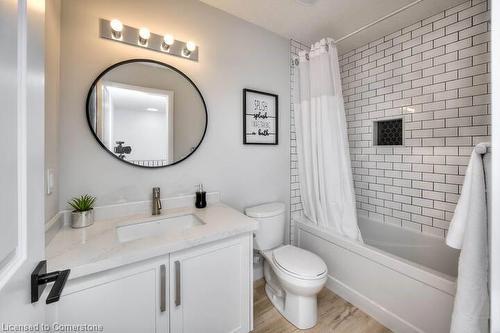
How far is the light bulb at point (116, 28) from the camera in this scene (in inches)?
53.7

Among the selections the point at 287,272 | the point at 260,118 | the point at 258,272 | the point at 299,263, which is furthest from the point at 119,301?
the point at 260,118

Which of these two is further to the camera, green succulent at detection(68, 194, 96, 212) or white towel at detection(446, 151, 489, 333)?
green succulent at detection(68, 194, 96, 212)

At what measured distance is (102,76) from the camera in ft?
4.53

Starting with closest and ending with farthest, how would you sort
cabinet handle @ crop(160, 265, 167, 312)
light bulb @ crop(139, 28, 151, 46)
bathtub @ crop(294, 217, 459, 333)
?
cabinet handle @ crop(160, 265, 167, 312) < bathtub @ crop(294, 217, 459, 333) < light bulb @ crop(139, 28, 151, 46)

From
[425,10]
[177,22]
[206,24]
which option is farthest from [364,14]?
[177,22]

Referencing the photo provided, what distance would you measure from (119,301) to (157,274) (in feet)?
0.60

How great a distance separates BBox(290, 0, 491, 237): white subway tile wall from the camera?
169cm

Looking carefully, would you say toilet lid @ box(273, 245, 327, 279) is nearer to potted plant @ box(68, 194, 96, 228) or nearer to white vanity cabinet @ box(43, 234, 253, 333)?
white vanity cabinet @ box(43, 234, 253, 333)

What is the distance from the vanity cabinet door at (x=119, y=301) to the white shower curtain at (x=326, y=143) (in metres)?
1.51

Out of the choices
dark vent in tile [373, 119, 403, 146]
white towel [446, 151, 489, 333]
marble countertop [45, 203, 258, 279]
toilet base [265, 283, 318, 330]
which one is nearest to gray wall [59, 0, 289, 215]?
marble countertop [45, 203, 258, 279]

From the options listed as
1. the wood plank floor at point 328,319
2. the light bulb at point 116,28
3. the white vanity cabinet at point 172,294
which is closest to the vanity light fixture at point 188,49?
the light bulb at point 116,28

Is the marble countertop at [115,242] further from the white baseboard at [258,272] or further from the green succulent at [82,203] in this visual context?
the white baseboard at [258,272]

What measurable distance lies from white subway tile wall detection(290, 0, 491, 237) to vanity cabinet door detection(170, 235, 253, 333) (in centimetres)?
113

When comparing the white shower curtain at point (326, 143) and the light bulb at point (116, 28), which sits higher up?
the light bulb at point (116, 28)
